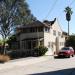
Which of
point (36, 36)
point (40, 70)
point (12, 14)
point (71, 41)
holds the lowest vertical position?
point (40, 70)

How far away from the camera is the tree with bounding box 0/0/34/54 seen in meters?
53.6

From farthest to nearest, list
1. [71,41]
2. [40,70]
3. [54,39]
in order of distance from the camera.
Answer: [71,41] → [54,39] → [40,70]

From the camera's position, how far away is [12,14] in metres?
54.4

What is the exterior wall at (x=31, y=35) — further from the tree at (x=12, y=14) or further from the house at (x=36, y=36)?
the tree at (x=12, y=14)

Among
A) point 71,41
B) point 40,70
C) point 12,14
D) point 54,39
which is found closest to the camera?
point 40,70

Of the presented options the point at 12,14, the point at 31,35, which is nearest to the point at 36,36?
the point at 31,35

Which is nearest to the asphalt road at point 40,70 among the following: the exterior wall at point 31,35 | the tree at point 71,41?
the exterior wall at point 31,35

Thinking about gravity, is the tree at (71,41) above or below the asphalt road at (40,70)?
above

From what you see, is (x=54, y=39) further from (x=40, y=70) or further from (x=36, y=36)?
(x=40, y=70)

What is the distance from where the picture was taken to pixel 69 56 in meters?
47.3

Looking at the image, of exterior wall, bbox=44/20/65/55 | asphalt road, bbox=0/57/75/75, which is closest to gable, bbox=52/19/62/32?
exterior wall, bbox=44/20/65/55

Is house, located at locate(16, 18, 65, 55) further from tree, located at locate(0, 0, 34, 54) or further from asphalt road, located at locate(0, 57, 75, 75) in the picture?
asphalt road, located at locate(0, 57, 75, 75)

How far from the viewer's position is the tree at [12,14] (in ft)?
176

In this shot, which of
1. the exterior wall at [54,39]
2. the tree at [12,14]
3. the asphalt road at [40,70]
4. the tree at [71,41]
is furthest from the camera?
the tree at [71,41]
